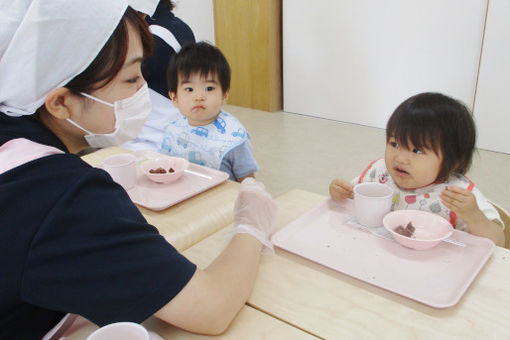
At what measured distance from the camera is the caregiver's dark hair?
0.77 metres

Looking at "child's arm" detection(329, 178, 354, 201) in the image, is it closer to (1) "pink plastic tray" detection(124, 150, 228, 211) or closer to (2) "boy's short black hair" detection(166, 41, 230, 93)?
(1) "pink plastic tray" detection(124, 150, 228, 211)

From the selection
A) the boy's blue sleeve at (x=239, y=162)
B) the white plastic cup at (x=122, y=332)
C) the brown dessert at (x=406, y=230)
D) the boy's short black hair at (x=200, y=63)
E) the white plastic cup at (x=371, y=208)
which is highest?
the boy's short black hair at (x=200, y=63)

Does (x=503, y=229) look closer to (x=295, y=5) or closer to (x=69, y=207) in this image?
(x=69, y=207)

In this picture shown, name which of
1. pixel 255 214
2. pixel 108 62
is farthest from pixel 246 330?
pixel 108 62

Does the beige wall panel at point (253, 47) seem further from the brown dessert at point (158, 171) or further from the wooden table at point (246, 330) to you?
the wooden table at point (246, 330)

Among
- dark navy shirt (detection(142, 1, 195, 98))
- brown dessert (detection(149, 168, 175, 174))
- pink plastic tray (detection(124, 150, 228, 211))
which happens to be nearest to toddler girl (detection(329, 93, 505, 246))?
pink plastic tray (detection(124, 150, 228, 211))

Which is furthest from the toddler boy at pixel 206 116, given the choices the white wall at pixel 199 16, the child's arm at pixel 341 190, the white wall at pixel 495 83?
the white wall at pixel 199 16

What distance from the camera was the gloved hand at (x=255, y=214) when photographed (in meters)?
0.98

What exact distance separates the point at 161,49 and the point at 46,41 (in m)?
1.53

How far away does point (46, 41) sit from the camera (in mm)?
704

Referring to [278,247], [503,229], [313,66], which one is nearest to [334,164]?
[313,66]

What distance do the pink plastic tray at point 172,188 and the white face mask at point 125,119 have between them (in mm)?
228

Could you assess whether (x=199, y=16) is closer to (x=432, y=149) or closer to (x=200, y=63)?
(x=200, y=63)

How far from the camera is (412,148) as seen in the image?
1189 millimetres
